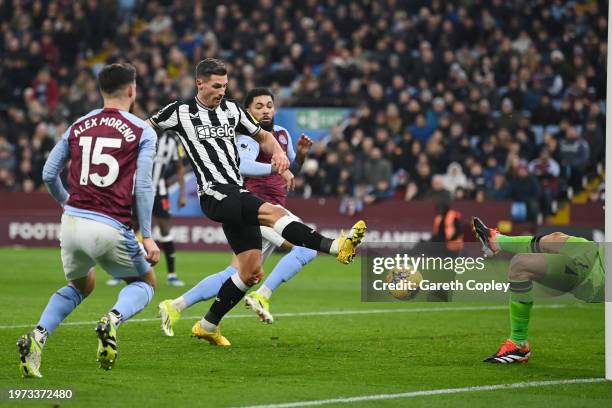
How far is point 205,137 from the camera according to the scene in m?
9.32

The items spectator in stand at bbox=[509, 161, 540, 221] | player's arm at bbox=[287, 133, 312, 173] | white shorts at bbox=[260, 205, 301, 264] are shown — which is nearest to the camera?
player's arm at bbox=[287, 133, 312, 173]

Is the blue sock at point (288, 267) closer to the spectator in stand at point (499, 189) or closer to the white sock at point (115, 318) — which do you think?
the white sock at point (115, 318)

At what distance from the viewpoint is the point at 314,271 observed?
19.7 metres

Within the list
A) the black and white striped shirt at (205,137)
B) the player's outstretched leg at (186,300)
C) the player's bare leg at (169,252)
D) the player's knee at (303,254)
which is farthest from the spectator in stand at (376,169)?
the black and white striped shirt at (205,137)

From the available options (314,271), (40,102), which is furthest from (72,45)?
(314,271)

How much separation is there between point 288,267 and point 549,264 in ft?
11.0

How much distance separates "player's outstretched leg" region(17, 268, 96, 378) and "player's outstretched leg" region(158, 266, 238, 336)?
80.0 inches

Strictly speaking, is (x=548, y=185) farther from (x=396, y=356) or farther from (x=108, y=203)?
(x=108, y=203)

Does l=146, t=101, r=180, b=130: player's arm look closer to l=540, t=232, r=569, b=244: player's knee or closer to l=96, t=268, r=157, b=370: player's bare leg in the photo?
l=96, t=268, r=157, b=370: player's bare leg

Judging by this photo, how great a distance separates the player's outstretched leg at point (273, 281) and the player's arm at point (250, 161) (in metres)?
1.08

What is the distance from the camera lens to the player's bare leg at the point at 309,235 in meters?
8.34

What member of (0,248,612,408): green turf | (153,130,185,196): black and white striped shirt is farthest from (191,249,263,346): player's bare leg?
(153,130,185,196): black and white striped shirt

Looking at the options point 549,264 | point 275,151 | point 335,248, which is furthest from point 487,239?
point 275,151

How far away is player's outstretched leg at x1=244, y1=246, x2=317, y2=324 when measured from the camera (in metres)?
10.6
